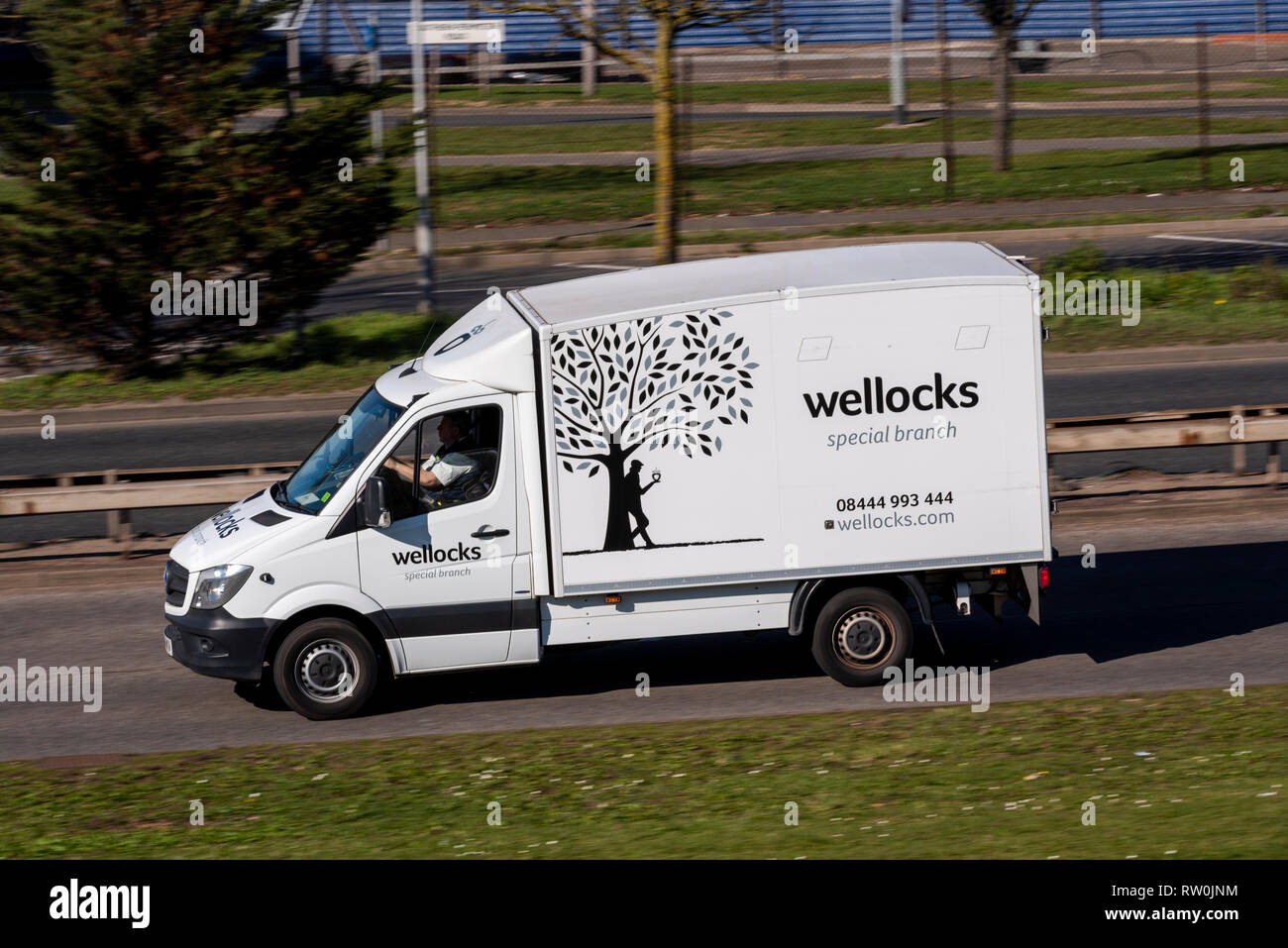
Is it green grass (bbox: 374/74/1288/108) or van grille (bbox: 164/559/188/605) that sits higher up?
green grass (bbox: 374/74/1288/108)

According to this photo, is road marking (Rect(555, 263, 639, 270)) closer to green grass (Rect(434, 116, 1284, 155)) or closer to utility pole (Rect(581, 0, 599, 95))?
green grass (Rect(434, 116, 1284, 155))

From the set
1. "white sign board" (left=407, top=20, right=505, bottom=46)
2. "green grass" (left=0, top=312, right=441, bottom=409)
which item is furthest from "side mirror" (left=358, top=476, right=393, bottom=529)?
"white sign board" (left=407, top=20, right=505, bottom=46)

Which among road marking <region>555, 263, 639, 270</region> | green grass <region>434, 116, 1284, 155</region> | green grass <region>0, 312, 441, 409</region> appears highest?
green grass <region>434, 116, 1284, 155</region>

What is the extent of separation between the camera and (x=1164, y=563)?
42.0ft

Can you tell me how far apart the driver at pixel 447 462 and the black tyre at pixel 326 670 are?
1.06 metres

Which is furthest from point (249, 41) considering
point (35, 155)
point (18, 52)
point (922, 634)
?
point (18, 52)

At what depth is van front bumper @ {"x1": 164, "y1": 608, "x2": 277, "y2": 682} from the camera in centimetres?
968

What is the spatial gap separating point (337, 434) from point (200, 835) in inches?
139

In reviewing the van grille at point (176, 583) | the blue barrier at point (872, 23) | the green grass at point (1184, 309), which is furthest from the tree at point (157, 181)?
the blue barrier at point (872, 23)

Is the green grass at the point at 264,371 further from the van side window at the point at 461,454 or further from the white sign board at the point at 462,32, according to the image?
the van side window at the point at 461,454

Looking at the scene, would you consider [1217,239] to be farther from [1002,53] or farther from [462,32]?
[462,32]

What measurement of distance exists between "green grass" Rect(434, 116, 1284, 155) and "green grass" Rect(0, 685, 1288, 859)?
91.7 feet

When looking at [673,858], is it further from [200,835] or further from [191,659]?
[191,659]

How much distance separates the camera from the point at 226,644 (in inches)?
382
